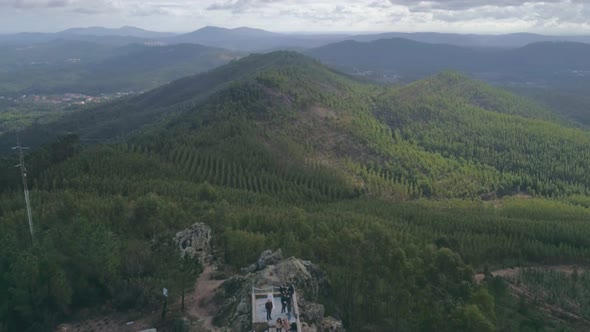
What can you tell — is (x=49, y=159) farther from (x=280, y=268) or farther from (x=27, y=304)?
(x=280, y=268)

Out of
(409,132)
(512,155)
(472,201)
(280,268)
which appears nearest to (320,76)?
(409,132)

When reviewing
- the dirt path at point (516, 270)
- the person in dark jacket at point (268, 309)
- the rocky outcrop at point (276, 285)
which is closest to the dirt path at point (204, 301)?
the rocky outcrop at point (276, 285)

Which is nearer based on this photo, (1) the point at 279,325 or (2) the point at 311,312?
(1) the point at 279,325

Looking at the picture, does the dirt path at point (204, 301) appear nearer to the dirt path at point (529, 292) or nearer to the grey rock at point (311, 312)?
the grey rock at point (311, 312)

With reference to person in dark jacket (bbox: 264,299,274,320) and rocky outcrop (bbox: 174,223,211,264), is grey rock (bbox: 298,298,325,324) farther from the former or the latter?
rocky outcrop (bbox: 174,223,211,264)

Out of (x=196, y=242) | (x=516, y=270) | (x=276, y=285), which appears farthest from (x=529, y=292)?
(x=196, y=242)

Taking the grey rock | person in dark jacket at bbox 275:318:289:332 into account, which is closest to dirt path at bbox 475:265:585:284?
the grey rock

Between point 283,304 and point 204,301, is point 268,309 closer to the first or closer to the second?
point 283,304
